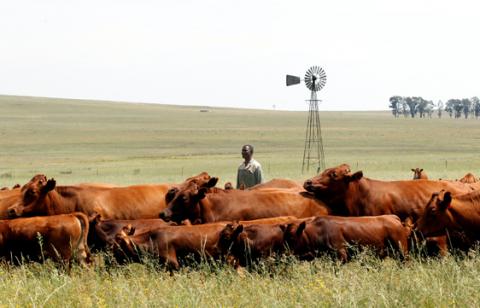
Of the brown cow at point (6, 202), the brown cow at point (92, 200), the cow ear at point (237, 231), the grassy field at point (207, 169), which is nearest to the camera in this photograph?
the grassy field at point (207, 169)

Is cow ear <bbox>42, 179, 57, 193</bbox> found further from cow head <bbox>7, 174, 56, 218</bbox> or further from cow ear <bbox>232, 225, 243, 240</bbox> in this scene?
cow ear <bbox>232, 225, 243, 240</bbox>

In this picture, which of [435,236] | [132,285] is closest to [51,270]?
[132,285]

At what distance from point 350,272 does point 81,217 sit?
136 inches

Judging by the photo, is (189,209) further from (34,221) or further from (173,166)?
(173,166)

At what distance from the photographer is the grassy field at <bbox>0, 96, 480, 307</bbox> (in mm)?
7457

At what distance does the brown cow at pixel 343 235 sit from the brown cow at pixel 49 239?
2500 millimetres

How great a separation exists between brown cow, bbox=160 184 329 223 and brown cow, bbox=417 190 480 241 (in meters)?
1.77

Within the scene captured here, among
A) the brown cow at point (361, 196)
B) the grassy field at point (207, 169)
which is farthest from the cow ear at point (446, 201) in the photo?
the brown cow at point (361, 196)

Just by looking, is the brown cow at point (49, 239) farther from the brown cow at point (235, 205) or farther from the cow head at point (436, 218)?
the cow head at point (436, 218)

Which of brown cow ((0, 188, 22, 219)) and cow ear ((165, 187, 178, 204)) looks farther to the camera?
brown cow ((0, 188, 22, 219))

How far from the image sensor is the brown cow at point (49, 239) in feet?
31.7

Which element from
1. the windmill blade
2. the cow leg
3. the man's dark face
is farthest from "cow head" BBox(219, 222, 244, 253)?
the windmill blade

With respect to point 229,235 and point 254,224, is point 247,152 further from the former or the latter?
point 229,235

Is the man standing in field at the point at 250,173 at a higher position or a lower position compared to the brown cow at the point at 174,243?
higher
